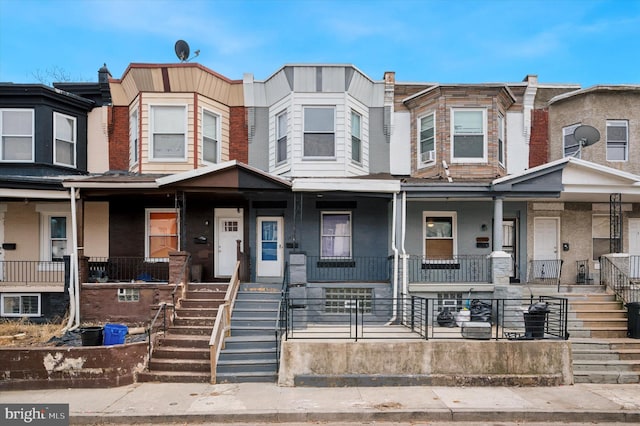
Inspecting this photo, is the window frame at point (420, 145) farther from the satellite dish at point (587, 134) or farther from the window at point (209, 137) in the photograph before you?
the window at point (209, 137)

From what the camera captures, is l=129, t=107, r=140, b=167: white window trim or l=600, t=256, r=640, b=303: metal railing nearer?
l=600, t=256, r=640, b=303: metal railing

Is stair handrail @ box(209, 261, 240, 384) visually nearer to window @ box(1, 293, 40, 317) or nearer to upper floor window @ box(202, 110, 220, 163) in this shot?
upper floor window @ box(202, 110, 220, 163)

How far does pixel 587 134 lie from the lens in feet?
43.4

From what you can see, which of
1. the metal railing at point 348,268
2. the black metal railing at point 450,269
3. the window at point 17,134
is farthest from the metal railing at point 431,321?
the window at point 17,134

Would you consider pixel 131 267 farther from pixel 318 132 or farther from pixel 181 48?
pixel 181 48

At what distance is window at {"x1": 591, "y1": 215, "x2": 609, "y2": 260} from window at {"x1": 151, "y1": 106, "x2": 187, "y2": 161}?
44.7ft

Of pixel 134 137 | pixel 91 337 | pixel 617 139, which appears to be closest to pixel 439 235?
pixel 617 139

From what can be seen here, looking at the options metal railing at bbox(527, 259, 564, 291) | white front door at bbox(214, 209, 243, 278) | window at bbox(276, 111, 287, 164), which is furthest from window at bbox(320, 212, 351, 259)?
metal railing at bbox(527, 259, 564, 291)

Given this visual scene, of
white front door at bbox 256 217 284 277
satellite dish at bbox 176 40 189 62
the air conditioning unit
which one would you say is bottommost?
white front door at bbox 256 217 284 277

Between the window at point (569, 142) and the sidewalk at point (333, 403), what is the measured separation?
851 cm

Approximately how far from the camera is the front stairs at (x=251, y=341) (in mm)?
8352

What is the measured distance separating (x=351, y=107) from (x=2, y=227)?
1163cm

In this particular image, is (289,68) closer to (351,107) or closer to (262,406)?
(351,107)

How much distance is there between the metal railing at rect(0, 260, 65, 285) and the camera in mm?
12844
